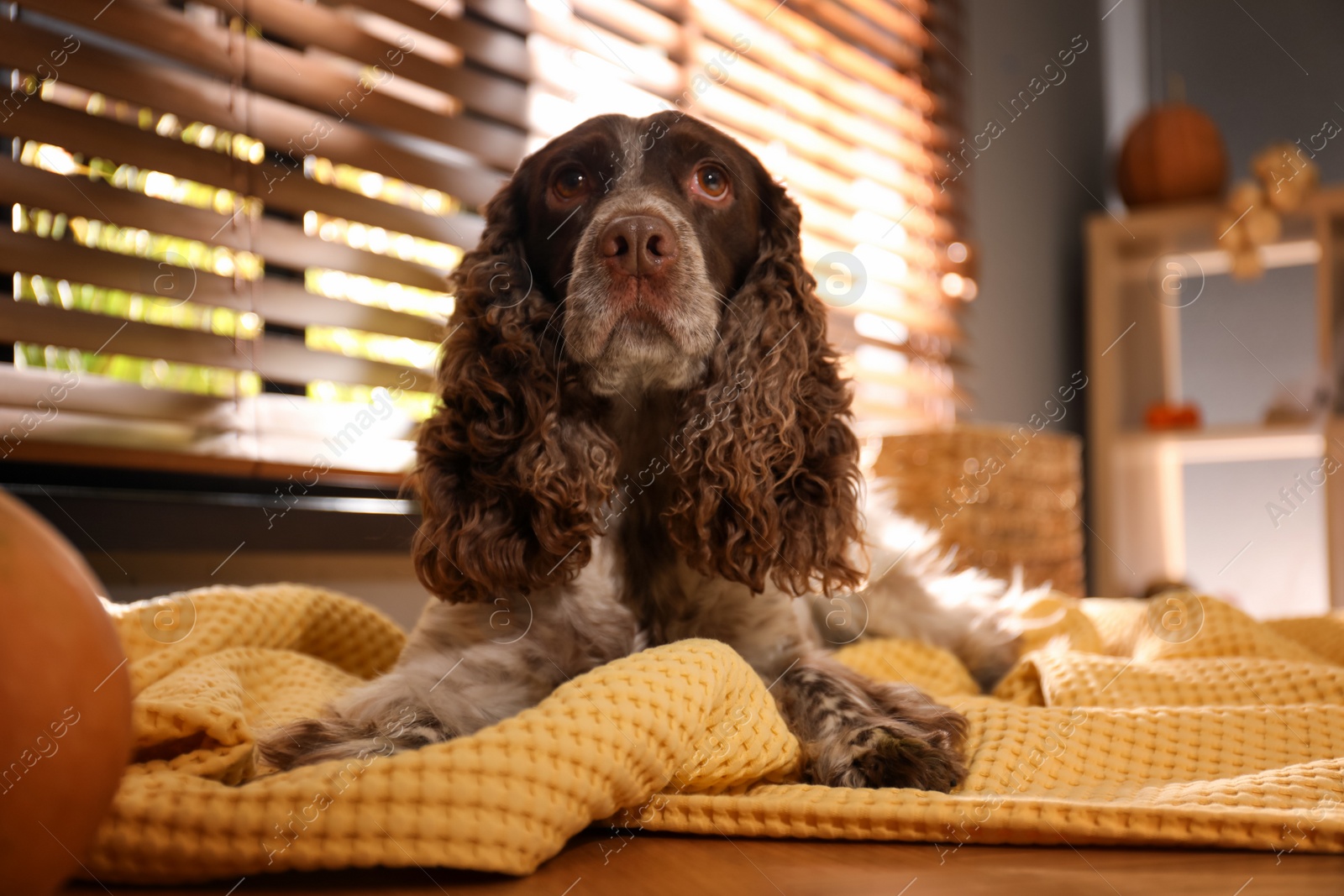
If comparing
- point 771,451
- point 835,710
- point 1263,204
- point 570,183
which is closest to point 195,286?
point 570,183

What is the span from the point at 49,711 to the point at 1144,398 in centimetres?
540

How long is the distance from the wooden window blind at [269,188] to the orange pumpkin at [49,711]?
1.21 meters

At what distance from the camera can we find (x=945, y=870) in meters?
0.93

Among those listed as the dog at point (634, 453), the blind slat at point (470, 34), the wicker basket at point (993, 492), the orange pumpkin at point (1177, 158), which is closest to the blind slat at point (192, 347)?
the dog at point (634, 453)

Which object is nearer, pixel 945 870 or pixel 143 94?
pixel 945 870

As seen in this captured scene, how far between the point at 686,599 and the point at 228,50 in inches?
56.8

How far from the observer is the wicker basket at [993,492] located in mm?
3152

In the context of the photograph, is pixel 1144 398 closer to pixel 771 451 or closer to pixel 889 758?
pixel 771 451

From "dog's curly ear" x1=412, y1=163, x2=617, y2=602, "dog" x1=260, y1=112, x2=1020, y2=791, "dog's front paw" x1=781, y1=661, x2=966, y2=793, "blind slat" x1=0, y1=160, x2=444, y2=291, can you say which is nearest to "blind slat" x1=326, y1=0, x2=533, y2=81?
"blind slat" x1=0, y1=160, x2=444, y2=291

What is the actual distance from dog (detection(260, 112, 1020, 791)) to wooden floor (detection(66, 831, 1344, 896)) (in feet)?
1.02

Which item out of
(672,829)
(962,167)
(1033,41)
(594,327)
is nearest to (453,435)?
(594,327)

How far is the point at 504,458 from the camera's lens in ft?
4.87

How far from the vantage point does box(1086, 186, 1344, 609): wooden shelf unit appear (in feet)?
15.8

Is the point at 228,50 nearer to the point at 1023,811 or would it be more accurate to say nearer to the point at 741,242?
the point at 741,242
